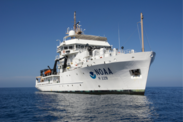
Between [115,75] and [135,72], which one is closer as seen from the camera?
[135,72]

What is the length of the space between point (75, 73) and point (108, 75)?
609 centimetres

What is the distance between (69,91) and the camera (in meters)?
27.5

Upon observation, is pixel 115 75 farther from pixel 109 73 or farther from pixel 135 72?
pixel 135 72

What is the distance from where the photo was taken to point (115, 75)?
20.7m

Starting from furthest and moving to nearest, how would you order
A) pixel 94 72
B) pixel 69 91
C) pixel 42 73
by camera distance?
pixel 42 73 → pixel 69 91 → pixel 94 72

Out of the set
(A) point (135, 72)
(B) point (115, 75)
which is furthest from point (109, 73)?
(A) point (135, 72)

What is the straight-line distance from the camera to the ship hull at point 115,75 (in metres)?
19.6

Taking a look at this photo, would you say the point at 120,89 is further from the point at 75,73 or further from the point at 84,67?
the point at 75,73

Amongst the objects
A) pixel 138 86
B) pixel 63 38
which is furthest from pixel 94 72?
pixel 63 38

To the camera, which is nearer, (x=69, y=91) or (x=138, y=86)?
(x=138, y=86)

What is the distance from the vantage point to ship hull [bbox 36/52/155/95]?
1956cm

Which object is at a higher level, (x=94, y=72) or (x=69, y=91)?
(x=94, y=72)

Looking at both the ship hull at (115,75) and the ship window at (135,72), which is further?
the ship window at (135,72)

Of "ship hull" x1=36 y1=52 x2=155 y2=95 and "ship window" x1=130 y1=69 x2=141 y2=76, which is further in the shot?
"ship window" x1=130 y1=69 x2=141 y2=76
